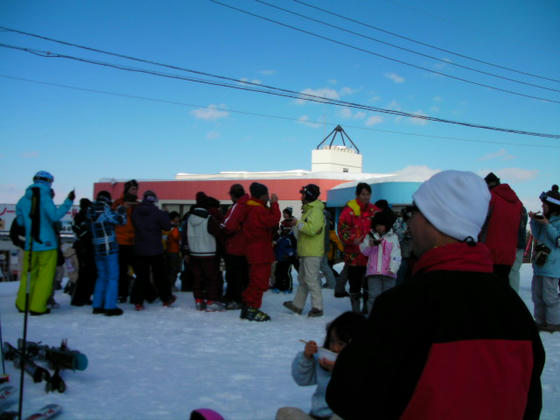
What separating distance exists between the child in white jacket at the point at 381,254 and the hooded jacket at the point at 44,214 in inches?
164

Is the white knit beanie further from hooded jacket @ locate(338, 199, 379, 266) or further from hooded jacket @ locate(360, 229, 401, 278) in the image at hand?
hooded jacket @ locate(338, 199, 379, 266)

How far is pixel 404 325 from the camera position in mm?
1145

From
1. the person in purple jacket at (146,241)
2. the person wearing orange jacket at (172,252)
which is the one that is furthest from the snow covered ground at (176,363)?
the person wearing orange jacket at (172,252)

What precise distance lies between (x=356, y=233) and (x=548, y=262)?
2591 mm

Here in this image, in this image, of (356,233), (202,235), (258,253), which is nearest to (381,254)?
(356,233)

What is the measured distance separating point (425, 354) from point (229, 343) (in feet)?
14.5

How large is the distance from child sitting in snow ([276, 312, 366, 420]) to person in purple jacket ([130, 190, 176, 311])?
483 cm

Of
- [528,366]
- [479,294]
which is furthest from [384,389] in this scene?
[528,366]

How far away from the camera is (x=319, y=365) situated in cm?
254

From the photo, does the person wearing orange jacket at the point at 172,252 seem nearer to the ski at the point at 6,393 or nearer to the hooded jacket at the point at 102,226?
the hooded jacket at the point at 102,226

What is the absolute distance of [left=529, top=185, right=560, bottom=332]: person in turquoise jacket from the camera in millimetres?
6105

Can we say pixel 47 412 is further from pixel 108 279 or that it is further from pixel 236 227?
pixel 236 227

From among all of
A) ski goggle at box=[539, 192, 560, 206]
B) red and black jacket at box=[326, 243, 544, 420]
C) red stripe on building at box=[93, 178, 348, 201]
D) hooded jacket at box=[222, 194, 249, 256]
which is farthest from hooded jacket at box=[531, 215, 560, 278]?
red stripe on building at box=[93, 178, 348, 201]

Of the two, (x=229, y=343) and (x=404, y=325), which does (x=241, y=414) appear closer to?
(x=229, y=343)
